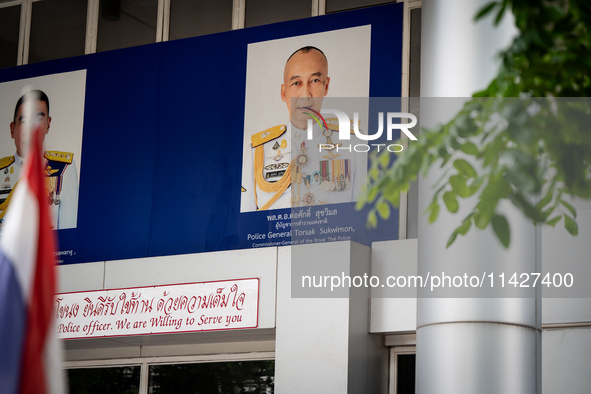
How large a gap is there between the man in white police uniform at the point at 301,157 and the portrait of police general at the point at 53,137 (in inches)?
88.1

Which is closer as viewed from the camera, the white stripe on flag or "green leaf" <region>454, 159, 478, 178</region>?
"green leaf" <region>454, 159, 478, 178</region>

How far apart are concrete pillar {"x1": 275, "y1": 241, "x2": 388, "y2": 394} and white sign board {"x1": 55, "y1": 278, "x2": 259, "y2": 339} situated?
364mm

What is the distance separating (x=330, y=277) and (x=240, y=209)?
5.64ft

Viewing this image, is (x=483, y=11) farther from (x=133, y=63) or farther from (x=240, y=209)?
(x=133, y=63)

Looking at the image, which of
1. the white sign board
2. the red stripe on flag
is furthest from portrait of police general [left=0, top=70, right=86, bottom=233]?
the red stripe on flag

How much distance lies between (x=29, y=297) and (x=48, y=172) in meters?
7.94

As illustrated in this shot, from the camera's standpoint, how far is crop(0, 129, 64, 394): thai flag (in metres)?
3.04

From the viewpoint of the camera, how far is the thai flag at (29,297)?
9.98ft

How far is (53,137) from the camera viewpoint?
10.9 meters

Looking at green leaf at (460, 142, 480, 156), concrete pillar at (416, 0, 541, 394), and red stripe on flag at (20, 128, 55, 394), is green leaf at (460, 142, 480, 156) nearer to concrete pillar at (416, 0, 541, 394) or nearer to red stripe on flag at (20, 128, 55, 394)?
red stripe on flag at (20, 128, 55, 394)

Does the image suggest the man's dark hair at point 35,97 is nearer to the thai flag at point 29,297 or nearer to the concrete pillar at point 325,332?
the concrete pillar at point 325,332

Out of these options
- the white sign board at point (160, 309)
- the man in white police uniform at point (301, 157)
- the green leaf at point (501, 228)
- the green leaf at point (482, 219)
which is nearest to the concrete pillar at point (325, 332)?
the white sign board at point (160, 309)

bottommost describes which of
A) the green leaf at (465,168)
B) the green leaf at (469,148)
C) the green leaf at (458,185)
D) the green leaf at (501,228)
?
the green leaf at (501,228)

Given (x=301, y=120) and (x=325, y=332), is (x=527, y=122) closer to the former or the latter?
(x=325, y=332)
